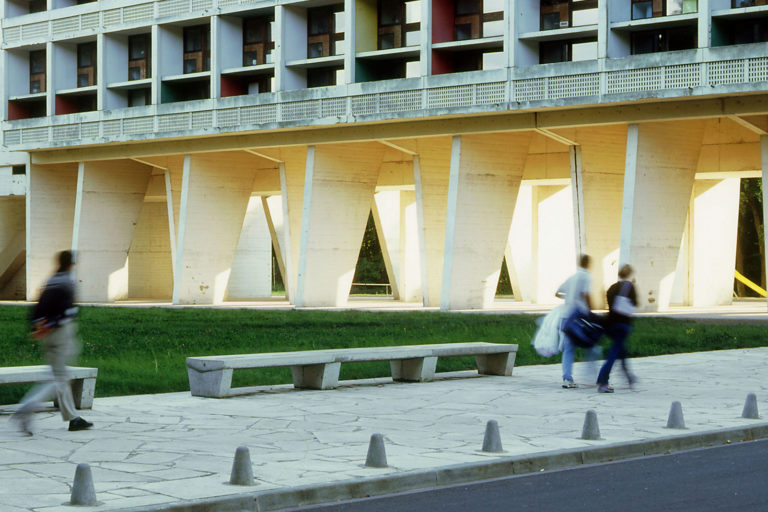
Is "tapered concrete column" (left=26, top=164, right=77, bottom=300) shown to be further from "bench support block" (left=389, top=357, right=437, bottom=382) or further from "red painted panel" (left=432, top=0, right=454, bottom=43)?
"bench support block" (left=389, top=357, right=437, bottom=382)

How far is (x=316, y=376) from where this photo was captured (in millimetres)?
15453

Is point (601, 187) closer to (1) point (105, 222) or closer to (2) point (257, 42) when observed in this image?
(2) point (257, 42)

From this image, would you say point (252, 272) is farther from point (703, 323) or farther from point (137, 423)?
point (137, 423)

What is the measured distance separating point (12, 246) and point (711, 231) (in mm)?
30791

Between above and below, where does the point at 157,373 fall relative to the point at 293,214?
below

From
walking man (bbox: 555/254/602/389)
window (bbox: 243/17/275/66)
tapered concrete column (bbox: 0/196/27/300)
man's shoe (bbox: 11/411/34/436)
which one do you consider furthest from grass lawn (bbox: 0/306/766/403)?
tapered concrete column (bbox: 0/196/27/300)

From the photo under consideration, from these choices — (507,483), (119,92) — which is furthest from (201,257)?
(507,483)

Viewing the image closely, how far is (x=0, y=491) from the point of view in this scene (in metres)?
8.25

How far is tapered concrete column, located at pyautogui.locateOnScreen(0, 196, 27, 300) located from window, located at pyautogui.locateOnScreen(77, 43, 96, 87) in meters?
6.61

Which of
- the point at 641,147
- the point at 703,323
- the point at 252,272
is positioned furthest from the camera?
the point at 252,272

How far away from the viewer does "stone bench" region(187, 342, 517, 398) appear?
14.3 m

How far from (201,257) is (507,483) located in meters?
37.7

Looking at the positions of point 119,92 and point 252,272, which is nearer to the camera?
point 119,92

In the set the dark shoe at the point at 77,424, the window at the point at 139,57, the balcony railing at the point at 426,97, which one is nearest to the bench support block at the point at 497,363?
the dark shoe at the point at 77,424
